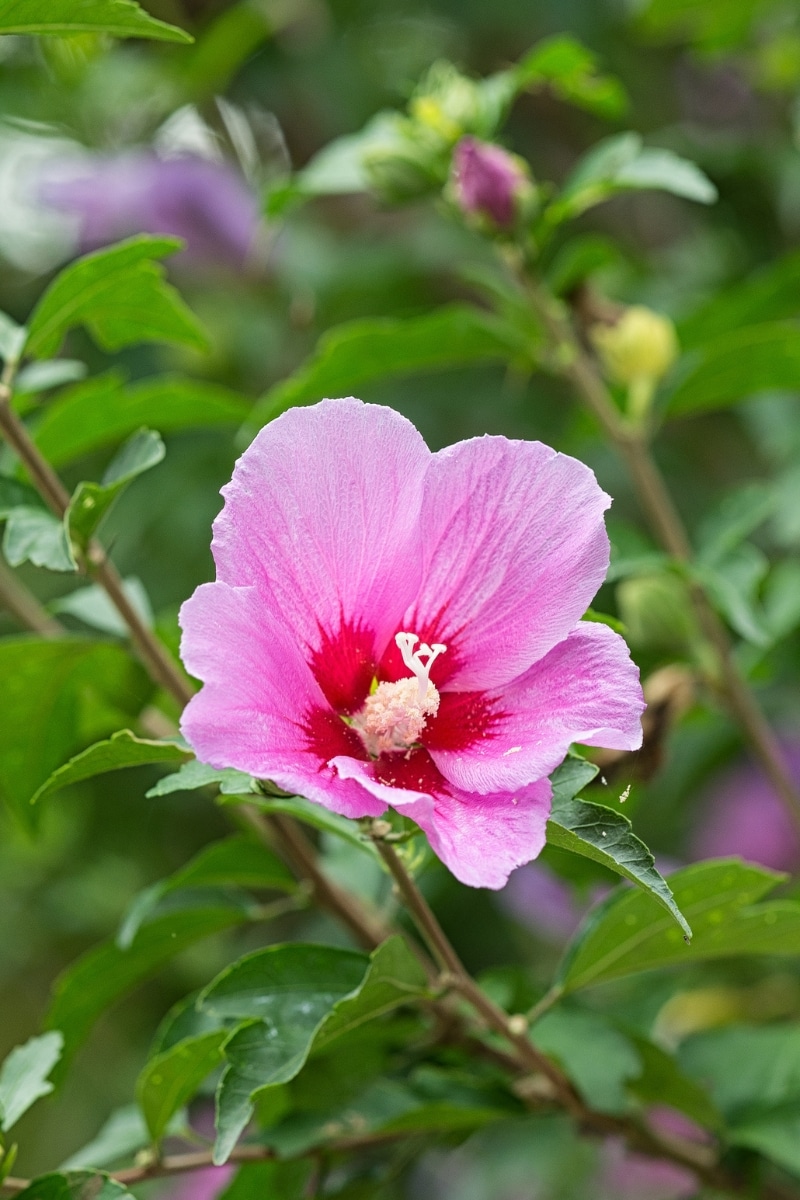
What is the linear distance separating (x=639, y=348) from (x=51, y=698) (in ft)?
1.68

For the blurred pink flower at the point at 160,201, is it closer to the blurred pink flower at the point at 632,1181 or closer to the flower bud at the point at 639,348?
the flower bud at the point at 639,348

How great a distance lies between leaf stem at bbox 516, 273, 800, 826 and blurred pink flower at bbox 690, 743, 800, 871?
48 cm

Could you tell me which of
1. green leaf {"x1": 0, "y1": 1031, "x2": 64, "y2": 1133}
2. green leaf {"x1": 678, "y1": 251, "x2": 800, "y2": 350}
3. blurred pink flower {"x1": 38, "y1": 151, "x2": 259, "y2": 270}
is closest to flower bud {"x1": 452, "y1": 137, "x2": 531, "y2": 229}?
green leaf {"x1": 678, "y1": 251, "x2": 800, "y2": 350}

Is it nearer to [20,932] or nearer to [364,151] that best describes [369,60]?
[364,151]

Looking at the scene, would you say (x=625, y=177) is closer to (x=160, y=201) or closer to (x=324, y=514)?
(x=324, y=514)

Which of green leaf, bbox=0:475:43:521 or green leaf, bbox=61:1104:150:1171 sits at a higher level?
green leaf, bbox=0:475:43:521

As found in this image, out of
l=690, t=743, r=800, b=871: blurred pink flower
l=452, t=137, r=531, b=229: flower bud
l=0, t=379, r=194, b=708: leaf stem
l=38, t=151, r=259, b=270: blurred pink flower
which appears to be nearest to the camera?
l=0, t=379, r=194, b=708: leaf stem

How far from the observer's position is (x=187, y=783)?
1.63ft

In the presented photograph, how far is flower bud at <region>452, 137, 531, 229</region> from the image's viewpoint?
A: 897mm

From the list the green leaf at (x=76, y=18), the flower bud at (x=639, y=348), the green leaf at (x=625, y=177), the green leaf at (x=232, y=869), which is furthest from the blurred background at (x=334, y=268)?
the green leaf at (x=76, y=18)

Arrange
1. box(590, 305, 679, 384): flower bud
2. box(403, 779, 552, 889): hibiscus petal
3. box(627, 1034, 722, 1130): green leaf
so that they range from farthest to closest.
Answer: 1. box(590, 305, 679, 384): flower bud
2. box(627, 1034, 722, 1130): green leaf
3. box(403, 779, 552, 889): hibiscus petal

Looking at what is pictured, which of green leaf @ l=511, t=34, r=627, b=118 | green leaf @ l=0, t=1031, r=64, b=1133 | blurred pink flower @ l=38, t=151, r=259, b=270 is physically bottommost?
green leaf @ l=0, t=1031, r=64, b=1133

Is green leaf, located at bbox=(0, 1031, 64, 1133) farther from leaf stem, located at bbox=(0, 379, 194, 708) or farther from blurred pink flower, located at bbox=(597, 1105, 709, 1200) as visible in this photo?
blurred pink flower, located at bbox=(597, 1105, 709, 1200)

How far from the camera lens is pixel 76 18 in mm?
603
